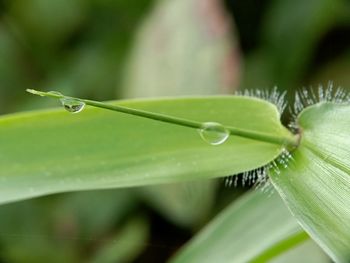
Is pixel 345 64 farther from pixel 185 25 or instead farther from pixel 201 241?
pixel 201 241

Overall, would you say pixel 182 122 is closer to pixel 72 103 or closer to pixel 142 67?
pixel 72 103

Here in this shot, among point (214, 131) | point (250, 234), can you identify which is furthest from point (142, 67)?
point (214, 131)

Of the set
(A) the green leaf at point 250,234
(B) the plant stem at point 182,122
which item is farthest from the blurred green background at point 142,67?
(B) the plant stem at point 182,122

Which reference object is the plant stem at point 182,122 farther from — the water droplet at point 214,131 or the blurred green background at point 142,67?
the blurred green background at point 142,67

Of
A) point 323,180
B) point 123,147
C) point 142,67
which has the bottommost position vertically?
point 323,180

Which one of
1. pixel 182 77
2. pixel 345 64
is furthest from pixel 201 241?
pixel 345 64

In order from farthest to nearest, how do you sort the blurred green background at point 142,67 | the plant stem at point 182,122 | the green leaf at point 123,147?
the blurred green background at point 142,67 → the green leaf at point 123,147 → the plant stem at point 182,122
